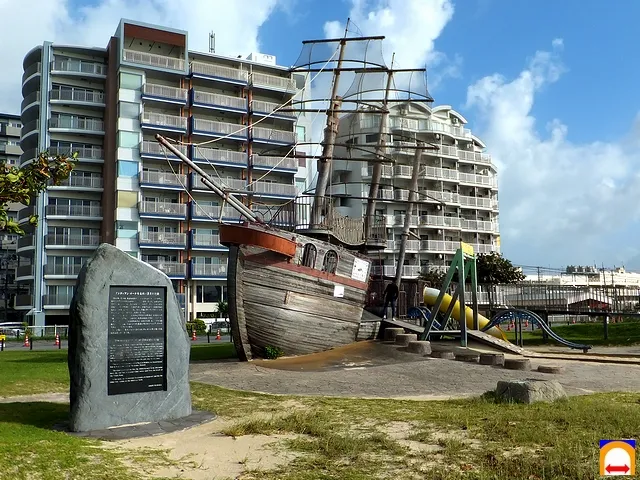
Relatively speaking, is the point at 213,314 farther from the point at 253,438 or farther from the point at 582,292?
the point at 253,438

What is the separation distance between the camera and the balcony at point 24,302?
157 ft

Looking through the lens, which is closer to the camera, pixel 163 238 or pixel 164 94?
pixel 163 238

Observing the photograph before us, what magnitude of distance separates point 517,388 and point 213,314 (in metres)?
42.9

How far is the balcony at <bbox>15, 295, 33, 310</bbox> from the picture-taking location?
47975 mm

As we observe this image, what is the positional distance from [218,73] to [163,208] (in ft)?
43.1

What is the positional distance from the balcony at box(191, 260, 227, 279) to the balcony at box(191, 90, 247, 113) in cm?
1341

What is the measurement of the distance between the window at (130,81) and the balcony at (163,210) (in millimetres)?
9552

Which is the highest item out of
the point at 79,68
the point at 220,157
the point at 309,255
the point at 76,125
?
the point at 79,68

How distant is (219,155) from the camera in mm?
51469

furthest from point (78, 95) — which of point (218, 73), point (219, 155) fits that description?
point (219, 155)

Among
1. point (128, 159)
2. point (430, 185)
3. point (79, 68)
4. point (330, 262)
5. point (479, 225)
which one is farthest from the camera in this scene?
point (479, 225)

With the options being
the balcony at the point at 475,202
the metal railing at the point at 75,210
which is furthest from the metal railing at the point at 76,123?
the balcony at the point at 475,202

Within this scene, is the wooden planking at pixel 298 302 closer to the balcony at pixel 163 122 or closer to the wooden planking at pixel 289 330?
the wooden planking at pixel 289 330

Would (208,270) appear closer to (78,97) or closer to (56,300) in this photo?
(56,300)
